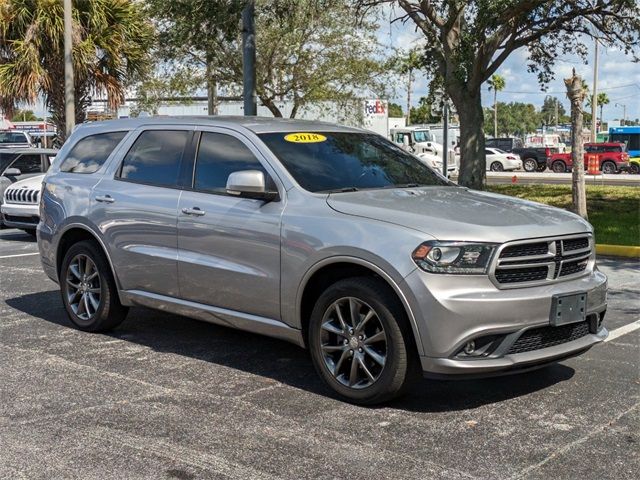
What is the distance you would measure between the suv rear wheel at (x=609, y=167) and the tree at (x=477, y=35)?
986 inches

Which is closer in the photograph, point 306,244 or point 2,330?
point 306,244

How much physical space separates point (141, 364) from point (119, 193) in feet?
4.87

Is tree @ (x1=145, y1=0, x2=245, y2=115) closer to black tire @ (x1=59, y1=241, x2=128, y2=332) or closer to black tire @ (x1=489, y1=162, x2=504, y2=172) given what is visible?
black tire @ (x1=59, y1=241, x2=128, y2=332)

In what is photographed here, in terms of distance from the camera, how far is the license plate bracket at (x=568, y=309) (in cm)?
486

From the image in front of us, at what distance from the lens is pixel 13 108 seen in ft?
70.1

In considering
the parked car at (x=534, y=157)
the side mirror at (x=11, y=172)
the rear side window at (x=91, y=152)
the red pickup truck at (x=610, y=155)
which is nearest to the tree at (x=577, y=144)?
the rear side window at (x=91, y=152)

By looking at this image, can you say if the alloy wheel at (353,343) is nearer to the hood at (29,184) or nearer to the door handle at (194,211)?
the door handle at (194,211)

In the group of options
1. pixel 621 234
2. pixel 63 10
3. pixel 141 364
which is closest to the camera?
pixel 141 364

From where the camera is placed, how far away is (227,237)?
574 centimetres

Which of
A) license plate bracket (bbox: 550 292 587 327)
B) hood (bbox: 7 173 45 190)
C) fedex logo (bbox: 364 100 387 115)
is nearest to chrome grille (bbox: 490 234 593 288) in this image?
license plate bracket (bbox: 550 292 587 327)

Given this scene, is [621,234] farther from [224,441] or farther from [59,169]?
[224,441]

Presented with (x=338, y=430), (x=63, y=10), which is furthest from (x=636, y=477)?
(x=63, y=10)

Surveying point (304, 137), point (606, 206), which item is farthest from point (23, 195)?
point (606, 206)

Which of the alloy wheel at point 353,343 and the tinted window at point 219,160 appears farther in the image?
the tinted window at point 219,160
